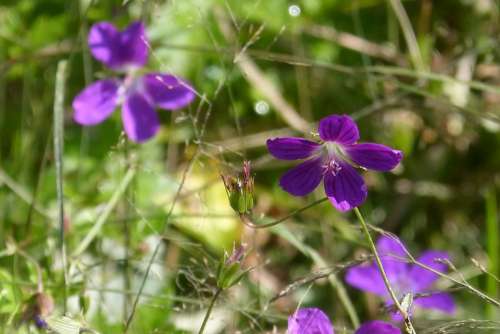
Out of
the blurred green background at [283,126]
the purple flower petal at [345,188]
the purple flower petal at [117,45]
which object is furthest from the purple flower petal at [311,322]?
the purple flower petal at [117,45]

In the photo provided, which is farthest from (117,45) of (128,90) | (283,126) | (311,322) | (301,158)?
(311,322)

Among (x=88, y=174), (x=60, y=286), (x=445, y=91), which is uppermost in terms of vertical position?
(x=445, y=91)

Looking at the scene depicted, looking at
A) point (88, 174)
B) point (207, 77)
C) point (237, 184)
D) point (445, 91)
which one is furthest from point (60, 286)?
point (445, 91)

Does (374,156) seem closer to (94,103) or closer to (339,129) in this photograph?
(339,129)

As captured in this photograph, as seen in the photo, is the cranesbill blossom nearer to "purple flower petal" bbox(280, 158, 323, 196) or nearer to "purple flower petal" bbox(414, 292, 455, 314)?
"purple flower petal" bbox(280, 158, 323, 196)

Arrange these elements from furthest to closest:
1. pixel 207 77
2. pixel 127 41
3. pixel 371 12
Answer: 1. pixel 371 12
2. pixel 207 77
3. pixel 127 41

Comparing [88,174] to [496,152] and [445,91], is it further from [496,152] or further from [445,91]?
[496,152]

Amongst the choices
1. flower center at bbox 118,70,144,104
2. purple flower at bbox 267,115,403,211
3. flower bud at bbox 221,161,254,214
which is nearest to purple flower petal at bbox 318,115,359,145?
purple flower at bbox 267,115,403,211
